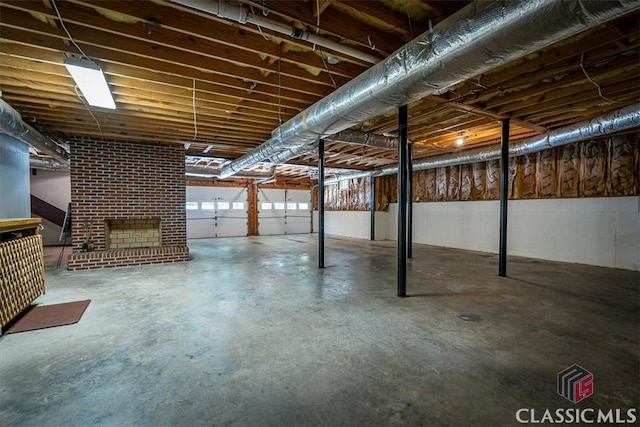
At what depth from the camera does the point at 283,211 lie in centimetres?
1277

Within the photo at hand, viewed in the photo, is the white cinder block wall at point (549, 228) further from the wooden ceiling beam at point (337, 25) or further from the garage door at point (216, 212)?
the garage door at point (216, 212)

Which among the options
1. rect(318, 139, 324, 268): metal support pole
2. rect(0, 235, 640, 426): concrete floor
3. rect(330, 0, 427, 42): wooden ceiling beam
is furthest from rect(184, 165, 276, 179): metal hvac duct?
rect(330, 0, 427, 42): wooden ceiling beam

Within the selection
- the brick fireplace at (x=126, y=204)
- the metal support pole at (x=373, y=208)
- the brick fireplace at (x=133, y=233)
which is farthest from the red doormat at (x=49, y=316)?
the metal support pole at (x=373, y=208)

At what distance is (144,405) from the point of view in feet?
5.06

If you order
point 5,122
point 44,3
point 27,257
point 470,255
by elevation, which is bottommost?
point 470,255

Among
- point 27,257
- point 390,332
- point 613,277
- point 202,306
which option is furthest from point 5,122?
point 613,277

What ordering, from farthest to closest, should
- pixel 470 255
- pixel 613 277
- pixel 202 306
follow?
pixel 470 255 → pixel 613 277 → pixel 202 306

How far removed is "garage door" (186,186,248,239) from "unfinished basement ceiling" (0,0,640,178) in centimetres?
573

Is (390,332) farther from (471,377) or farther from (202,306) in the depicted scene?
(202,306)

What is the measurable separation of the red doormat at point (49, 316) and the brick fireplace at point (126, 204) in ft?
7.80

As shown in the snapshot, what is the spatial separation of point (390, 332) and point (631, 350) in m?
1.74

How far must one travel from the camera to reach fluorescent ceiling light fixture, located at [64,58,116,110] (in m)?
2.46

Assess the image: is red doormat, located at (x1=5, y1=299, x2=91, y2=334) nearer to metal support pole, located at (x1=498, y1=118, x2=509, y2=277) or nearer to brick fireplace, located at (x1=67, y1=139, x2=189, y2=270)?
brick fireplace, located at (x1=67, y1=139, x2=189, y2=270)

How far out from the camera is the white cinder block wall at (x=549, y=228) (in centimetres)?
507
